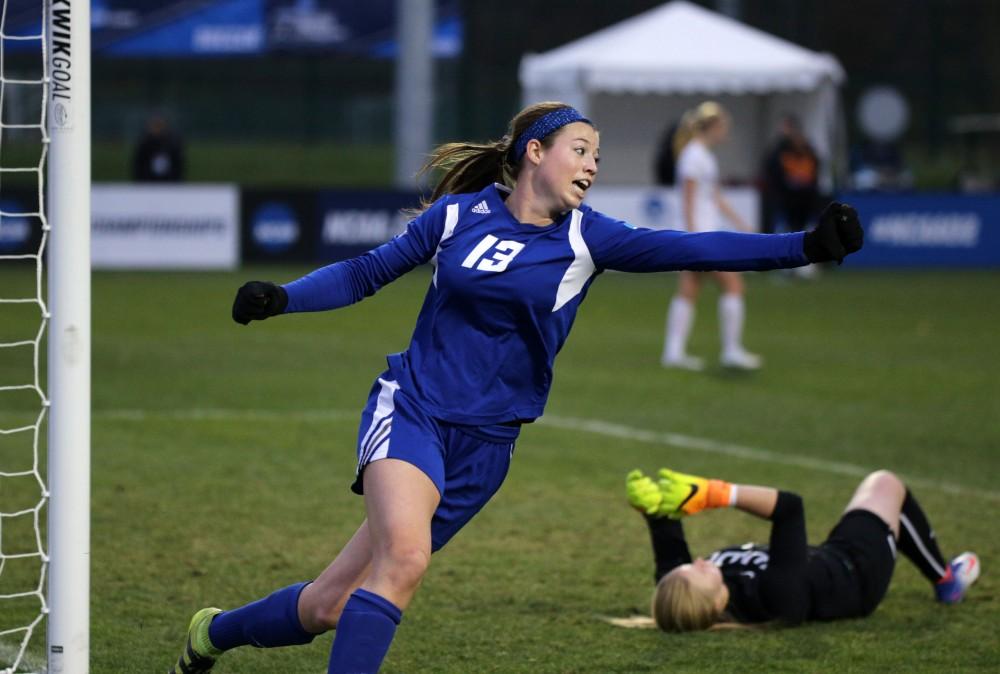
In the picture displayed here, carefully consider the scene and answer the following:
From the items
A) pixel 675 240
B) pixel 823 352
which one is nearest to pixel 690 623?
pixel 675 240

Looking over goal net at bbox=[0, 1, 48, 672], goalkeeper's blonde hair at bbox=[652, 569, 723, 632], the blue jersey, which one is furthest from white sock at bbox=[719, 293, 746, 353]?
the blue jersey

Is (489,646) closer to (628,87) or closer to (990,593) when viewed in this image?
(990,593)

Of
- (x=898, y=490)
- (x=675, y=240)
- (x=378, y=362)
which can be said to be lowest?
(x=378, y=362)

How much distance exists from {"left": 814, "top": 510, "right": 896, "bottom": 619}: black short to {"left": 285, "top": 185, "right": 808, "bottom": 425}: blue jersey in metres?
1.79

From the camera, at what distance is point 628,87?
83.6 feet

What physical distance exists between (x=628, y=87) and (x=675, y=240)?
70.3ft

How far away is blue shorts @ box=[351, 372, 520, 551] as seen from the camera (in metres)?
4.32

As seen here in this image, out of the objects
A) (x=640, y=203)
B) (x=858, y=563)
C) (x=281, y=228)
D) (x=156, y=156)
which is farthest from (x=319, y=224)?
(x=858, y=563)

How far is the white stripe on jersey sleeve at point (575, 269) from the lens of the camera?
449cm

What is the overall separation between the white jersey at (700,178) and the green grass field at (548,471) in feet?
4.27

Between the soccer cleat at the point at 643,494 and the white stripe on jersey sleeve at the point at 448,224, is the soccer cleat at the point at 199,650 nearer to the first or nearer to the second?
the white stripe on jersey sleeve at the point at 448,224

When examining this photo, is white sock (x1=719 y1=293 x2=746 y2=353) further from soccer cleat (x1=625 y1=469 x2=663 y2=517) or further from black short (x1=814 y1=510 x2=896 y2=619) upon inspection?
soccer cleat (x1=625 y1=469 x2=663 y2=517)

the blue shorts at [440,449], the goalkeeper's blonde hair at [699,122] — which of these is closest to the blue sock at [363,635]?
the blue shorts at [440,449]

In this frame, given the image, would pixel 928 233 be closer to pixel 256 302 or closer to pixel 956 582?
pixel 956 582
